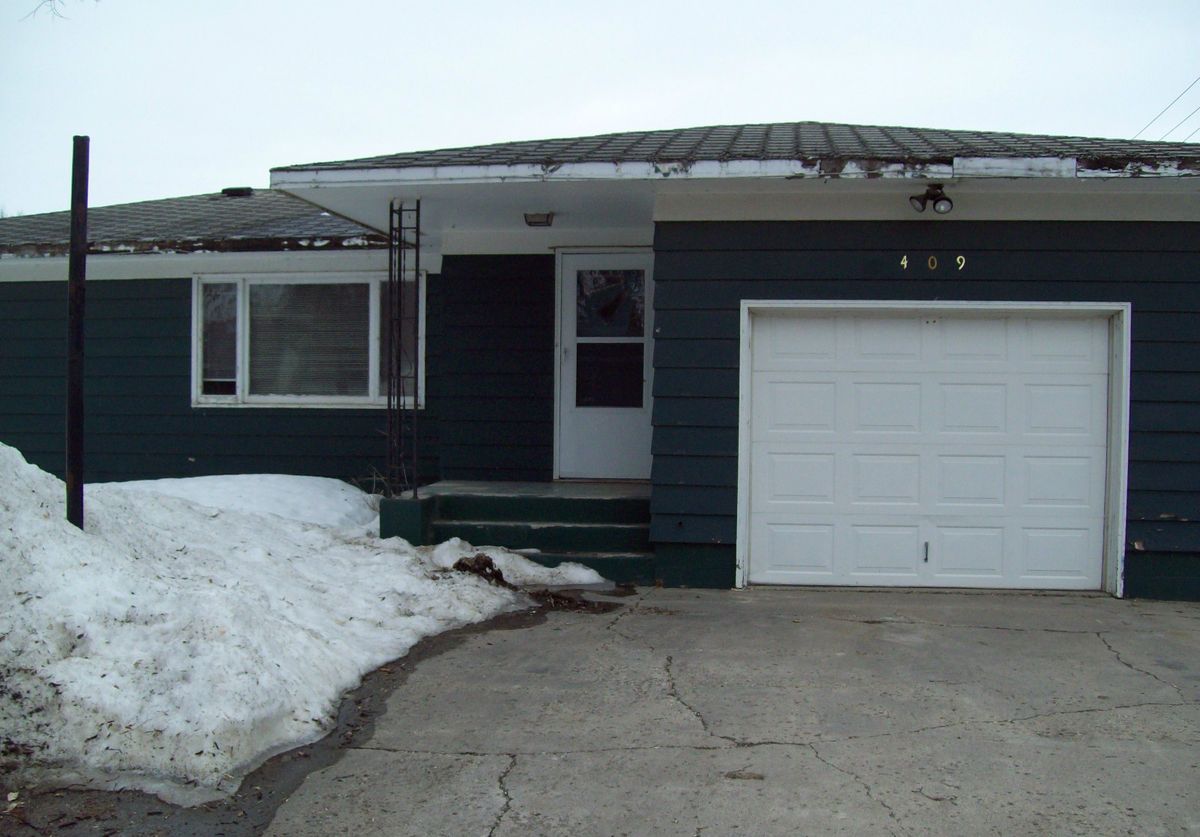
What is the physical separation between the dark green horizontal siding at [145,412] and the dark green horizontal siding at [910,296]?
3.39 m

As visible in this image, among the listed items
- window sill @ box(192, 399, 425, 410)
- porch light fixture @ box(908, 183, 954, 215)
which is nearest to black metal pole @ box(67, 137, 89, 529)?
window sill @ box(192, 399, 425, 410)

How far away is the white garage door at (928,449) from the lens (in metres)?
7.45

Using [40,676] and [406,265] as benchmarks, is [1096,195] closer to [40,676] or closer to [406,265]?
[406,265]

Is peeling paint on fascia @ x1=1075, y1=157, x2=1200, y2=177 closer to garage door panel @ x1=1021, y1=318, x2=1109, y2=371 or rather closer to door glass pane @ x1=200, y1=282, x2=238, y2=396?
garage door panel @ x1=1021, y1=318, x2=1109, y2=371

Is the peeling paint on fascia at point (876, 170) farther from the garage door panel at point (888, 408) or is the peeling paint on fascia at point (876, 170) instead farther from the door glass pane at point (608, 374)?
the door glass pane at point (608, 374)

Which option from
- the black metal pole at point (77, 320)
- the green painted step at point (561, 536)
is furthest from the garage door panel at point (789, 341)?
the black metal pole at point (77, 320)

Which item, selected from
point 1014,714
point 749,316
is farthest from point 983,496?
point 1014,714

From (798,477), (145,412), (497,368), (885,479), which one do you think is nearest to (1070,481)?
(885,479)

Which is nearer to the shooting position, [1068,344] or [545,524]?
[1068,344]

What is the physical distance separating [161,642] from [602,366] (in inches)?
216

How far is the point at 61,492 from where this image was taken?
534 centimetres

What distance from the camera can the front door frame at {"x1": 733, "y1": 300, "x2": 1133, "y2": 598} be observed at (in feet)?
24.0

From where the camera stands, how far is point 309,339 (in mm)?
10164

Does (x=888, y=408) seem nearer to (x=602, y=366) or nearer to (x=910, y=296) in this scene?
(x=910, y=296)
